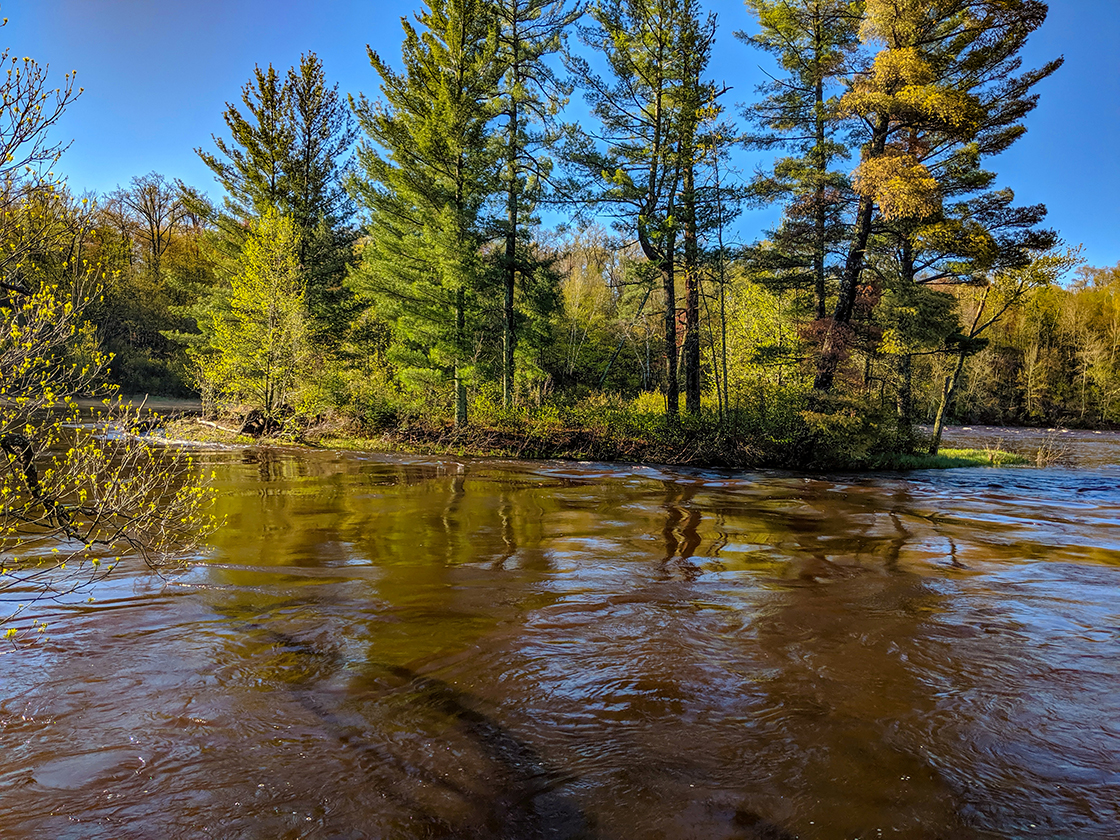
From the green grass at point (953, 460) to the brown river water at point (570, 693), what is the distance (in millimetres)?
9724

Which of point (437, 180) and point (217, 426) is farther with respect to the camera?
point (217, 426)

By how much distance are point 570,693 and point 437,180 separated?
59.1 ft

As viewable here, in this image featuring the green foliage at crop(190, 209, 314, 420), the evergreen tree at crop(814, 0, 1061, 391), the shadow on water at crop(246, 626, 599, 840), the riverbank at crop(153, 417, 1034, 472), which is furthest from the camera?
the green foliage at crop(190, 209, 314, 420)

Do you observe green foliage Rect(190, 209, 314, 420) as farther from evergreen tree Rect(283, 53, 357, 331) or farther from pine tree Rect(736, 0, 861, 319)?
pine tree Rect(736, 0, 861, 319)

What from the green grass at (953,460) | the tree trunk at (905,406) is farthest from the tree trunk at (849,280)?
the green grass at (953,460)

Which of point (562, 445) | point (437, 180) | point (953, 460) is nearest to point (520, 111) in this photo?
point (437, 180)

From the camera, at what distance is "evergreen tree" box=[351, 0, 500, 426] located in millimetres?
18719

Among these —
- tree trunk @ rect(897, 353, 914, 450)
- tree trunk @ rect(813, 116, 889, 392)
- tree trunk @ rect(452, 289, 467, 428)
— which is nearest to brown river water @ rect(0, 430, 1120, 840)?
tree trunk @ rect(813, 116, 889, 392)

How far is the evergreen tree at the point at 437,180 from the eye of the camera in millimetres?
18719

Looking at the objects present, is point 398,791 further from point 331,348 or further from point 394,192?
point 331,348

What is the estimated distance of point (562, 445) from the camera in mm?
18969

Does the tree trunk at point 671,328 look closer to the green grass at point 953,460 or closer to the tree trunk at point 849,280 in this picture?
the tree trunk at point 849,280

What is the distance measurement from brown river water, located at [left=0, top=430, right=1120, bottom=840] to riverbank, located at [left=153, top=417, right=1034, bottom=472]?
8.33 meters

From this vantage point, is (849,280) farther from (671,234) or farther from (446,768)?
(446,768)
